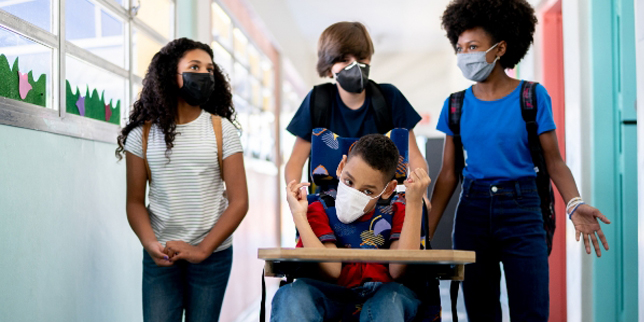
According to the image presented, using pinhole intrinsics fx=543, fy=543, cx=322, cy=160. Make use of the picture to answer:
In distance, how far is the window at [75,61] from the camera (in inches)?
71.1

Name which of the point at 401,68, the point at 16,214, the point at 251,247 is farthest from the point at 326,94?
the point at 401,68

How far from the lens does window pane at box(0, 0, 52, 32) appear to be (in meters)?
1.79

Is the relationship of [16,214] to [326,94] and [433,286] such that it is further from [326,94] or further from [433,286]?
[433,286]

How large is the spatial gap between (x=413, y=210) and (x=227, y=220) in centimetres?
71

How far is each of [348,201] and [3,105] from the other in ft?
3.68

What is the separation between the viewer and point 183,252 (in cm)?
189

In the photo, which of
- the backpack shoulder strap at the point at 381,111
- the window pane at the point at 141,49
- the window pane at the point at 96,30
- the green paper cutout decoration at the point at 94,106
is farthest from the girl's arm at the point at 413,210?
the window pane at the point at 141,49

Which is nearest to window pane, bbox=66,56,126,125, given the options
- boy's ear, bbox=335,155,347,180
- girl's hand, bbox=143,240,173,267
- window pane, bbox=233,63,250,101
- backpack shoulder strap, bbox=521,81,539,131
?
girl's hand, bbox=143,240,173,267

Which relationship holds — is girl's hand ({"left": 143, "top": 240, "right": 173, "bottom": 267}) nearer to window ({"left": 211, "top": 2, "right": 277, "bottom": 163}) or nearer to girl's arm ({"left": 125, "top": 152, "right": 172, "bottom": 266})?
girl's arm ({"left": 125, "top": 152, "right": 172, "bottom": 266})

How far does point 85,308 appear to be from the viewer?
215 cm

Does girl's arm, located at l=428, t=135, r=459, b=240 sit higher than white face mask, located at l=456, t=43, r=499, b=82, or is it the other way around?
white face mask, located at l=456, t=43, r=499, b=82

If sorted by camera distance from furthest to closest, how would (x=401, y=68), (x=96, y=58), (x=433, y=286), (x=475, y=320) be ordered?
1. (x=401, y=68)
2. (x=96, y=58)
3. (x=475, y=320)
4. (x=433, y=286)

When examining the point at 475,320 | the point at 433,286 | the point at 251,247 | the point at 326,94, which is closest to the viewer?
the point at 433,286

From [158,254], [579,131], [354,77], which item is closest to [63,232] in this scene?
[158,254]
